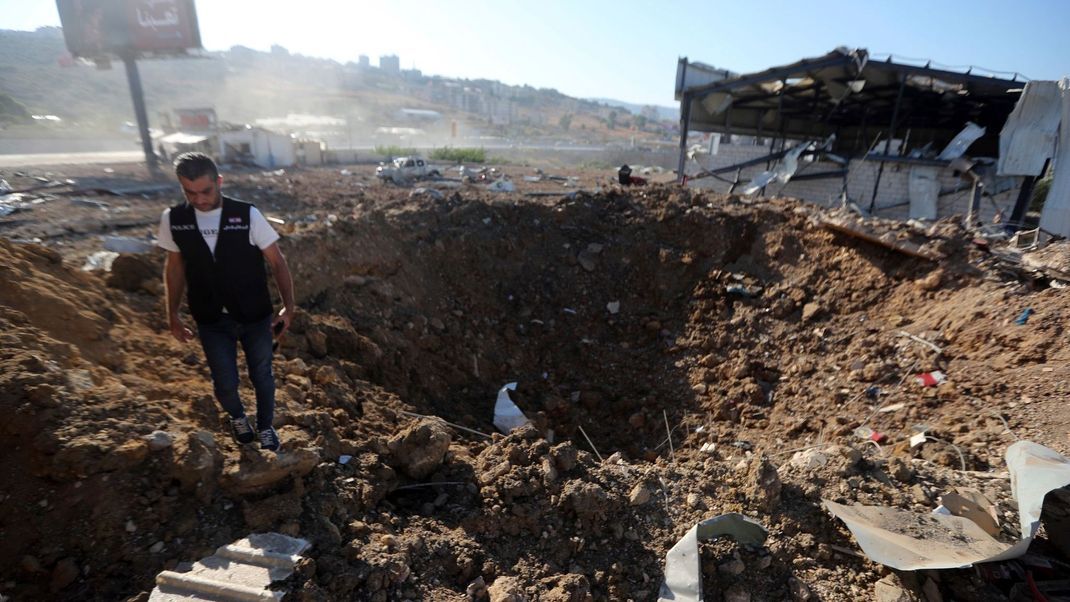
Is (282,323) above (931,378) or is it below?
above

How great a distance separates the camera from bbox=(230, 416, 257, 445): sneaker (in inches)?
108

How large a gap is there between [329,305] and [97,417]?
2821 millimetres

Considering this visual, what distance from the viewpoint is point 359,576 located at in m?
2.09

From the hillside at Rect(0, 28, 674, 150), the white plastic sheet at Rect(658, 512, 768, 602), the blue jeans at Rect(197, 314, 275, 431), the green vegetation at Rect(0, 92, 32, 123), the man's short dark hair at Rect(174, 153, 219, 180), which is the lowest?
the white plastic sheet at Rect(658, 512, 768, 602)

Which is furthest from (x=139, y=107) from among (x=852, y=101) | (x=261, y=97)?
(x=261, y=97)

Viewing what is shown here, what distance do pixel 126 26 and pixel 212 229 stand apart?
25389mm

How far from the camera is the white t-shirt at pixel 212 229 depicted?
2.38 m

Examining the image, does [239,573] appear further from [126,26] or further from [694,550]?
[126,26]

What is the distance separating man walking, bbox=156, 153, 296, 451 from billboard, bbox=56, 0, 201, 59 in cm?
2393

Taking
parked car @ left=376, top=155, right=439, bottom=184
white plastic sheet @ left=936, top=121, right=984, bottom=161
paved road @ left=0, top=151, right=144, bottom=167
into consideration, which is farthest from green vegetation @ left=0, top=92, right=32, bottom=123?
white plastic sheet @ left=936, top=121, right=984, bottom=161

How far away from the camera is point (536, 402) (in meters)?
5.39

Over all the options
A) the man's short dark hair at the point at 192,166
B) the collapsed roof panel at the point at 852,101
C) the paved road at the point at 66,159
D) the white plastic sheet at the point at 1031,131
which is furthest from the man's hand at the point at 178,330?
the paved road at the point at 66,159

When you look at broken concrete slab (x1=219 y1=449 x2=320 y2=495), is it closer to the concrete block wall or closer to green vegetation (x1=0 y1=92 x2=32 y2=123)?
the concrete block wall

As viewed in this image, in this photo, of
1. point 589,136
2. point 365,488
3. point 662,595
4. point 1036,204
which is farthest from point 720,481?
point 589,136
